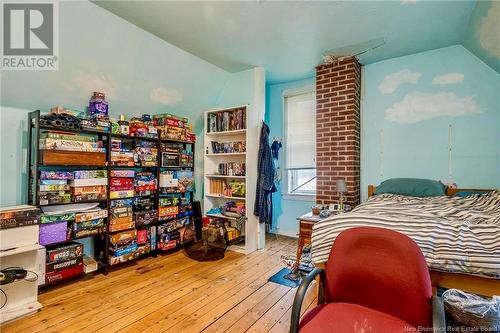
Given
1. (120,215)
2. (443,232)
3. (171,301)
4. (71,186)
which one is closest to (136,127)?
(71,186)

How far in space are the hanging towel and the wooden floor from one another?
28.5 inches

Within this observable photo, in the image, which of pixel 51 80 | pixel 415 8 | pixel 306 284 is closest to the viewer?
pixel 306 284

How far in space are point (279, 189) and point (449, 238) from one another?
2.93m

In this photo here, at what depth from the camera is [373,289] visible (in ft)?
4.20

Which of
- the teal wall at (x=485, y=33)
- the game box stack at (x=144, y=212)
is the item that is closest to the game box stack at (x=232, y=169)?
the game box stack at (x=144, y=212)

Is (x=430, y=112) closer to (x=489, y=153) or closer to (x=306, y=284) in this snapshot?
(x=489, y=153)

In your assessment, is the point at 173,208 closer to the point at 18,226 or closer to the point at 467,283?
the point at 18,226

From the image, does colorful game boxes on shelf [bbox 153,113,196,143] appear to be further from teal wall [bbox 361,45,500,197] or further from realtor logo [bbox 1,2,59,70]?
teal wall [bbox 361,45,500,197]

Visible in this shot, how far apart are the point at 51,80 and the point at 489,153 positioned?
187 inches

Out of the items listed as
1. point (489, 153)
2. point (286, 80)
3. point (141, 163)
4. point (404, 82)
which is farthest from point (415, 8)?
point (141, 163)

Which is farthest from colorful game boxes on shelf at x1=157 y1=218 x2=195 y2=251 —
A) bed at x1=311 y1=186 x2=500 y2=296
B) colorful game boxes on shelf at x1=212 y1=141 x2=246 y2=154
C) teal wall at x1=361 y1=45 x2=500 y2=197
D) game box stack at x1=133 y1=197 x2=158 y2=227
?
teal wall at x1=361 y1=45 x2=500 y2=197

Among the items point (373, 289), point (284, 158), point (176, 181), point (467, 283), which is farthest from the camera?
point (284, 158)

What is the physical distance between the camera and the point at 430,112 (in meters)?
3.10

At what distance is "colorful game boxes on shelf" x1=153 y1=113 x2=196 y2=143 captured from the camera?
11.0 feet
